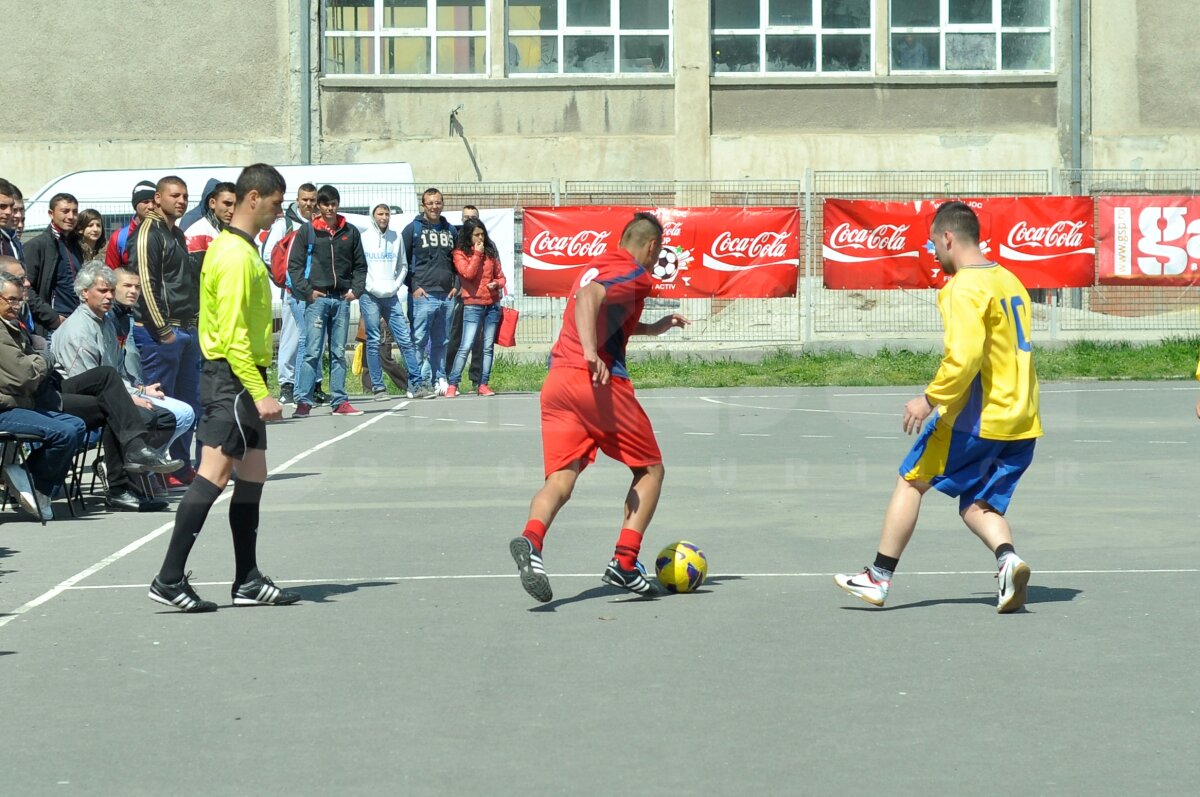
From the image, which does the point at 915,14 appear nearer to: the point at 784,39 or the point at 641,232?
the point at 784,39

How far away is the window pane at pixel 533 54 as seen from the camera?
32969 millimetres

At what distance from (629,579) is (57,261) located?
22.5 ft

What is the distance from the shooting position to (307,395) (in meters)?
17.4

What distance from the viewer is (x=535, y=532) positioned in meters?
7.59

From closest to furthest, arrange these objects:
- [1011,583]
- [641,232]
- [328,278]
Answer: [1011,583] < [641,232] < [328,278]

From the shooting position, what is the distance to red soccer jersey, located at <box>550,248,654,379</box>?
7758mm

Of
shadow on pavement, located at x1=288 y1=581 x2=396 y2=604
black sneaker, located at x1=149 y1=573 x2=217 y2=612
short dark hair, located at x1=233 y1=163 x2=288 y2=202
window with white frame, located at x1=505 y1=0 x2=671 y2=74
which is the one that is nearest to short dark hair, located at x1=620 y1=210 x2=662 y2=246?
short dark hair, located at x1=233 y1=163 x2=288 y2=202

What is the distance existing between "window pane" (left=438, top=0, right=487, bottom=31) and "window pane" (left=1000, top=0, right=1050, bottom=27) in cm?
982

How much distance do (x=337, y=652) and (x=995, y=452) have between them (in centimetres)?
292

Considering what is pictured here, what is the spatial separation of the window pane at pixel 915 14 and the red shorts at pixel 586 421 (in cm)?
2660

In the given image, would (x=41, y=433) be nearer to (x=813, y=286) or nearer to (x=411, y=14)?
(x=813, y=286)

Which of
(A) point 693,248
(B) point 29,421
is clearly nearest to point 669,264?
(A) point 693,248

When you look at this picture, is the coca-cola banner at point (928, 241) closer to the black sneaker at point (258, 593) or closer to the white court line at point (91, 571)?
the white court line at point (91, 571)

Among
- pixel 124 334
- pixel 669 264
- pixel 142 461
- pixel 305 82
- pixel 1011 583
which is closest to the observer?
pixel 1011 583
